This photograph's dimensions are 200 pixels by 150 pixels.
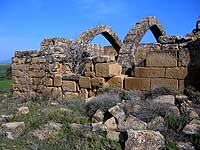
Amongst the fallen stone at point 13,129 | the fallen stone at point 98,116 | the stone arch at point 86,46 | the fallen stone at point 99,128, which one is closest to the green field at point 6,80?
the stone arch at point 86,46

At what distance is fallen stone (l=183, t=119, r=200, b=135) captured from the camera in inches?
182

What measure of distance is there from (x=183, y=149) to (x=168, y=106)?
1562mm

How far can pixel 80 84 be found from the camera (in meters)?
8.71

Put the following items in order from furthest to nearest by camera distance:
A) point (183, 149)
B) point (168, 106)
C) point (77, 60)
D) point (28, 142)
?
point (77, 60), point (168, 106), point (28, 142), point (183, 149)

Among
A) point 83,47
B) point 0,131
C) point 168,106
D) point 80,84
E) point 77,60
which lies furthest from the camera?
point 83,47

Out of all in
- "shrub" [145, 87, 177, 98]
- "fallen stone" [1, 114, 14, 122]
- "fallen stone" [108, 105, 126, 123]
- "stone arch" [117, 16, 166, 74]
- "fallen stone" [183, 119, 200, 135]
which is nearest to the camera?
"fallen stone" [183, 119, 200, 135]

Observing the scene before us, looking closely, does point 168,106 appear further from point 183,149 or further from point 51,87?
point 51,87

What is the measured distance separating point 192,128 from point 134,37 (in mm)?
8523

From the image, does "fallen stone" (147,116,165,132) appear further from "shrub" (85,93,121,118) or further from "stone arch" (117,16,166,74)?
"stone arch" (117,16,166,74)

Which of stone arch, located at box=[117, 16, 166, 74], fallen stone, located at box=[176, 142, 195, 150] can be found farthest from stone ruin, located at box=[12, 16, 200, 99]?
fallen stone, located at box=[176, 142, 195, 150]

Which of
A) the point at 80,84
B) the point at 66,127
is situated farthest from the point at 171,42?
the point at 66,127

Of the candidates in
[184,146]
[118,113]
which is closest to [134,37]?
[118,113]

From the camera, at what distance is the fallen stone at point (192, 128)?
4.63m

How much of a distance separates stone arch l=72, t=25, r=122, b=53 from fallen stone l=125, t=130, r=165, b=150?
8152 mm
